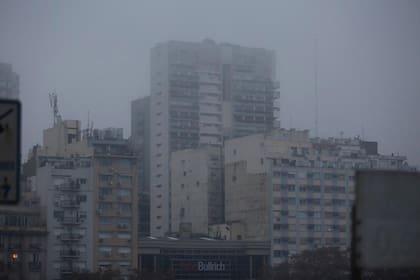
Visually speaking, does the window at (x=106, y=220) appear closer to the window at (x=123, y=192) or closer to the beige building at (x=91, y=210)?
the beige building at (x=91, y=210)

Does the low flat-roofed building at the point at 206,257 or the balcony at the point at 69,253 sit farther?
the low flat-roofed building at the point at 206,257

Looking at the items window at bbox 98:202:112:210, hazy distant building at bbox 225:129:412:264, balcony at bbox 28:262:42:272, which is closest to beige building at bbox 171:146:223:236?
hazy distant building at bbox 225:129:412:264

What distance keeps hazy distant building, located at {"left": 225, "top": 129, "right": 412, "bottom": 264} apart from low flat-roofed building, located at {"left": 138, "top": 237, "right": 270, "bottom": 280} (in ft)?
6.36

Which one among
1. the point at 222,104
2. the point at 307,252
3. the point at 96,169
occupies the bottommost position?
the point at 307,252

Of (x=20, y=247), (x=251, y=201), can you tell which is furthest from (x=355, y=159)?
(x=20, y=247)

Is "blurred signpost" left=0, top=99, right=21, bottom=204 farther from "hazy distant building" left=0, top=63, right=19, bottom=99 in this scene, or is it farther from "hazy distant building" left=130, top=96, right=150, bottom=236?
"hazy distant building" left=0, top=63, right=19, bottom=99

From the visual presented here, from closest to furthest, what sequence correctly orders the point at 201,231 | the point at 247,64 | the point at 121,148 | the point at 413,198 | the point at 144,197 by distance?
1. the point at 413,198
2. the point at 121,148
3. the point at 201,231
4. the point at 144,197
5. the point at 247,64

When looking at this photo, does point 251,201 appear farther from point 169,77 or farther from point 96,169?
point 169,77

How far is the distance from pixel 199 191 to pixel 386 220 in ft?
296

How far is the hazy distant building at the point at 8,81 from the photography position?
462 ft

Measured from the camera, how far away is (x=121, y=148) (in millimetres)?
82125

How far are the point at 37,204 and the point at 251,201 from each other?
22065 millimetres

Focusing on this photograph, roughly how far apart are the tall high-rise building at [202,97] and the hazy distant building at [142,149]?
1.54m

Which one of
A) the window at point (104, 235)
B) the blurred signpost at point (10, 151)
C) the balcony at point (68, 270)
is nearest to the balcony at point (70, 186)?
the window at point (104, 235)
